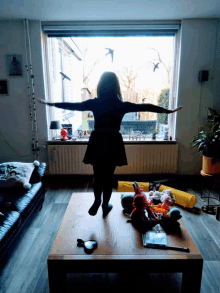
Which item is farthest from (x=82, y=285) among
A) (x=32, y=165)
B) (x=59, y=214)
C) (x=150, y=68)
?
(x=150, y=68)

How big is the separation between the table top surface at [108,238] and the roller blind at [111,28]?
261 cm

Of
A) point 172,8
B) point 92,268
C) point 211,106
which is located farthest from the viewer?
point 211,106

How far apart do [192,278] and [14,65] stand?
11.1 feet

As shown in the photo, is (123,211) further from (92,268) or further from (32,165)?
(32,165)

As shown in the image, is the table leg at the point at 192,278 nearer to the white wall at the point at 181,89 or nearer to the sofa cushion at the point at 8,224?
the sofa cushion at the point at 8,224

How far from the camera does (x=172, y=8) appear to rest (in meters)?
2.67

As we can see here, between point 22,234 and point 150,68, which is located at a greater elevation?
point 150,68

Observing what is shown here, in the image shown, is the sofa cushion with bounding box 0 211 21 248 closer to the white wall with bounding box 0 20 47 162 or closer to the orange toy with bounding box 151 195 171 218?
the orange toy with bounding box 151 195 171 218

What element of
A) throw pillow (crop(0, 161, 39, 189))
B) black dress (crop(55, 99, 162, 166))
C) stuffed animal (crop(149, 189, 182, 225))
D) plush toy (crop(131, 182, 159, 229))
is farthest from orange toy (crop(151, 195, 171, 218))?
throw pillow (crop(0, 161, 39, 189))

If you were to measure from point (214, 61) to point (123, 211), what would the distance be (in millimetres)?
2692

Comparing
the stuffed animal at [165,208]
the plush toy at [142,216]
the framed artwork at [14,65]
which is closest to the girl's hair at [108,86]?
the plush toy at [142,216]

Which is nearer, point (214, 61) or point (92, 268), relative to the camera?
point (92, 268)

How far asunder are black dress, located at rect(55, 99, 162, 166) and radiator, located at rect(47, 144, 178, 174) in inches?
68.2

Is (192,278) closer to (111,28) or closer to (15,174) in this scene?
(15,174)
